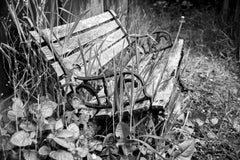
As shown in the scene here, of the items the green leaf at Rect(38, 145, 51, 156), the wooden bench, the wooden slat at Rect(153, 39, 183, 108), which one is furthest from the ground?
the green leaf at Rect(38, 145, 51, 156)

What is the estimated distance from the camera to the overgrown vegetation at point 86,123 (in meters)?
1.49

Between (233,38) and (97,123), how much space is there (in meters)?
3.32

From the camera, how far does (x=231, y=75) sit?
358cm

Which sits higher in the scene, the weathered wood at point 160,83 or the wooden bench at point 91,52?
the wooden bench at point 91,52

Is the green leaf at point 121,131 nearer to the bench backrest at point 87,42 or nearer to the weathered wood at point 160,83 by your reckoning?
the weathered wood at point 160,83

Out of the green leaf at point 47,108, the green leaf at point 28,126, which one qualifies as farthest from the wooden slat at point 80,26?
the green leaf at point 28,126

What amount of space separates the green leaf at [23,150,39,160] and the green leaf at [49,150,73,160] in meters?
0.10

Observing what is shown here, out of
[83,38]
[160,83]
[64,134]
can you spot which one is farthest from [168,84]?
[64,134]

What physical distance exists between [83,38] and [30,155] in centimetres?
116

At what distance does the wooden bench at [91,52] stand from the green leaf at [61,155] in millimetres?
407

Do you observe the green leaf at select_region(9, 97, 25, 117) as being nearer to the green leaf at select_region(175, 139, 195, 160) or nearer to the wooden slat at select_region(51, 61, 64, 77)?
the wooden slat at select_region(51, 61, 64, 77)

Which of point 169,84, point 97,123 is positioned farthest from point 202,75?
point 97,123

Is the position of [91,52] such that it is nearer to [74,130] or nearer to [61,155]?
[74,130]

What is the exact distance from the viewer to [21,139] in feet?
4.60
